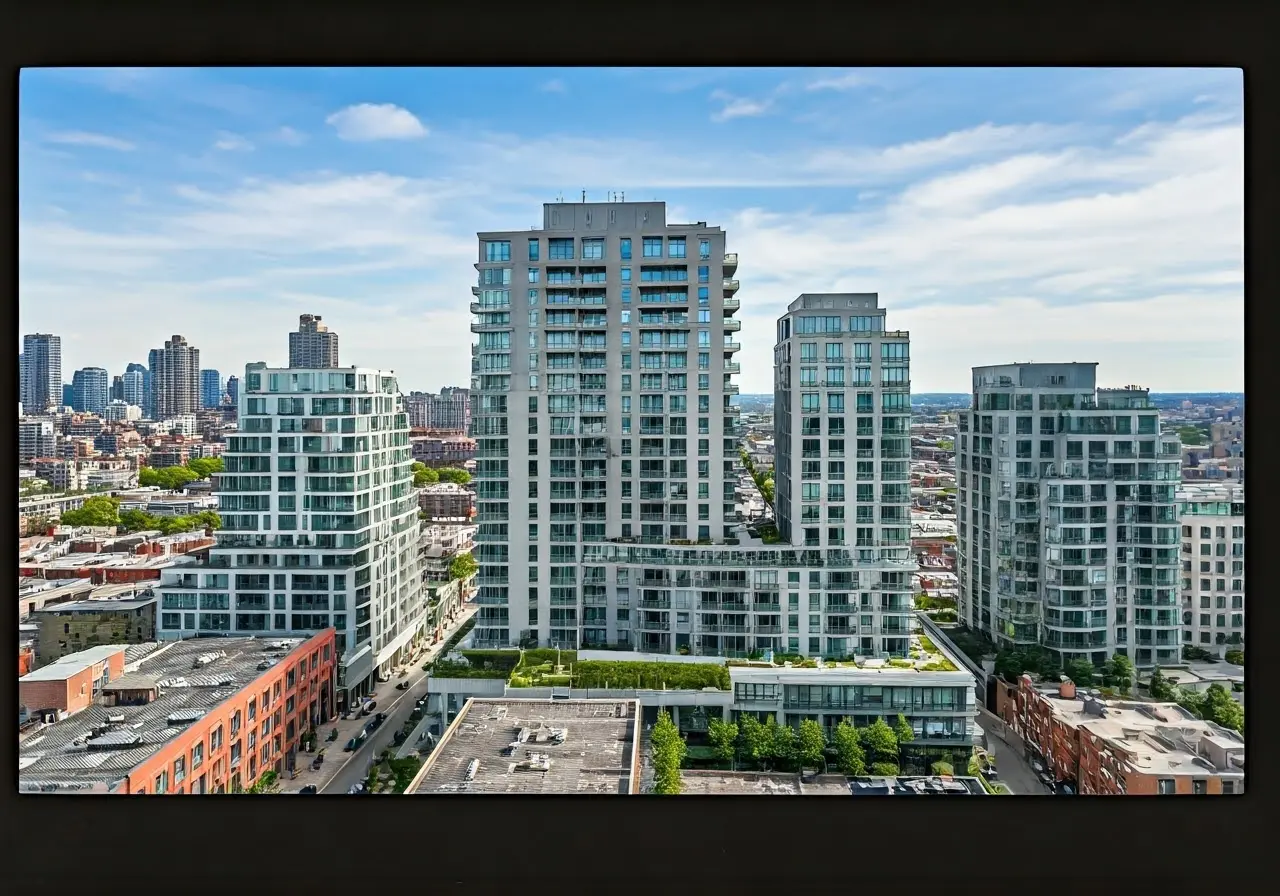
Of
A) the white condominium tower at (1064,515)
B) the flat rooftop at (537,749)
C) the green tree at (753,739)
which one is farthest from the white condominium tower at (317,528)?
the white condominium tower at (1064,515)

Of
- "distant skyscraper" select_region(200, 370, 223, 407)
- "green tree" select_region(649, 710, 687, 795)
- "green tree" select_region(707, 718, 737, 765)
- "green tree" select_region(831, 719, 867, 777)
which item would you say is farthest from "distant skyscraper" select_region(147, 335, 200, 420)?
"green tree" select_region(831, 719, 867, 777)

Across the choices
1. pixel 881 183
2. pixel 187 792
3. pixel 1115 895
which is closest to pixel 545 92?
pixel 881 183

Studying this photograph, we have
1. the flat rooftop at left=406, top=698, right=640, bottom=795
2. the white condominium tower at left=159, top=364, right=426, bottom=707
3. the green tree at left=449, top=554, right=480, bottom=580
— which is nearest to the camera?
the flat rooftop at left=406, top=698, right=640, bottom=795

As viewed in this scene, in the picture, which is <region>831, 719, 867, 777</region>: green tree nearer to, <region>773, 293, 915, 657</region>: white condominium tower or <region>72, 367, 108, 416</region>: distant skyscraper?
<region>773, 293, 915, 657</region>: white condominium tower

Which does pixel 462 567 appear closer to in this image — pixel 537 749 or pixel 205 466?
pixel 205 466

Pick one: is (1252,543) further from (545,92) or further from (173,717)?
(173,717)

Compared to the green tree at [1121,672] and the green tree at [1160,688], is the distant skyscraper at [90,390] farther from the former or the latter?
the green tree at [1121,672]

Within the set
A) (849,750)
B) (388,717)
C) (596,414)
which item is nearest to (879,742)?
(849,750)
